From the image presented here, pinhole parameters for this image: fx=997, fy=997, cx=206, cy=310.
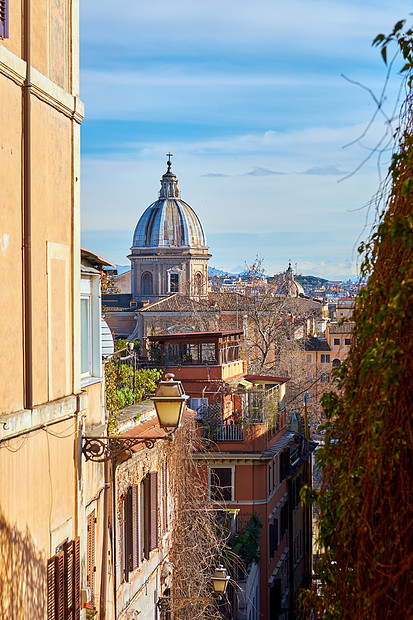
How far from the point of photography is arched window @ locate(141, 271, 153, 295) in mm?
92312

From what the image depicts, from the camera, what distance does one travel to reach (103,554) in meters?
11.1

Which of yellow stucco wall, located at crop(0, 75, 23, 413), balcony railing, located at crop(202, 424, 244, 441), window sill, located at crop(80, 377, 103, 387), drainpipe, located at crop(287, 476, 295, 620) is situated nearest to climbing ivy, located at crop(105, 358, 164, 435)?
window sill, located at crop(80, 377, 103, 387)

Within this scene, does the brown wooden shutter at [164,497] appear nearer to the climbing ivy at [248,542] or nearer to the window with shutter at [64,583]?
the climbing ivy at [248,542]

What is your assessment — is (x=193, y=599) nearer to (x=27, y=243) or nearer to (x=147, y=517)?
(x=147, y=517)

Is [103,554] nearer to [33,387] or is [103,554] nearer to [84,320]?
[84,320]

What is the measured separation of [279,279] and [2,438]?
49.9m

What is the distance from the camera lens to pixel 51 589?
792cm

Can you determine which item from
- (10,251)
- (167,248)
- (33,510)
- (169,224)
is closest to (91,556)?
(33,510)

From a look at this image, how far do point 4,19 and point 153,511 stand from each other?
916 centimetres

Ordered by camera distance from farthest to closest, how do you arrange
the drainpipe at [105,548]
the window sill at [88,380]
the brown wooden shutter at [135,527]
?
the brown wooden shutter at [135,527] < the drainpipe at [105,548] < the window sill at [88,380]

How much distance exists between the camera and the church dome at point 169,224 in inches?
3568

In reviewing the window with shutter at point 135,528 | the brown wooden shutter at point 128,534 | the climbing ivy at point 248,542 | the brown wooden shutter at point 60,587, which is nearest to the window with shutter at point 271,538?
the climbing ivy at point 248,542

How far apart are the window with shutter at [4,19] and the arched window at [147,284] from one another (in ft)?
279

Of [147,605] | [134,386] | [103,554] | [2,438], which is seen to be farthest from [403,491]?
[134,386]
